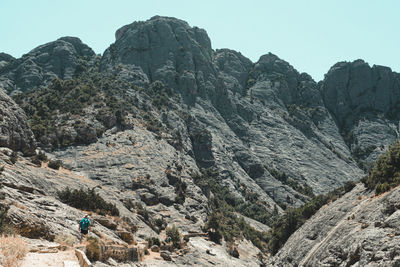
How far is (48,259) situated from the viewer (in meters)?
14.4

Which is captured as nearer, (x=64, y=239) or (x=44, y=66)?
(x=64, y=239)

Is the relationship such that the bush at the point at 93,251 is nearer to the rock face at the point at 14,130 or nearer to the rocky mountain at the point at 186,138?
the rocky mountain at the point at 186,138

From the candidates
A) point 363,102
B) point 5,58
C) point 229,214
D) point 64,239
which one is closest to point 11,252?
point 64,239

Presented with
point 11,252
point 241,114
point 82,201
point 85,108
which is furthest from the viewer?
point 241,114

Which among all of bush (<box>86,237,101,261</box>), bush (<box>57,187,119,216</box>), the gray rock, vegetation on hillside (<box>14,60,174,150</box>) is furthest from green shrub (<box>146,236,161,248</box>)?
vegetation on hillside (<box>14,60,174,150</box>)

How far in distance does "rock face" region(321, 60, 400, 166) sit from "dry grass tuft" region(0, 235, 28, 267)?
141338 millimetres

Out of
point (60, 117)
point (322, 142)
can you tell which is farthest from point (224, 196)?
A: point (322, 142)

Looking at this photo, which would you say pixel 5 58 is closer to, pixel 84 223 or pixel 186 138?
pixel 186 138

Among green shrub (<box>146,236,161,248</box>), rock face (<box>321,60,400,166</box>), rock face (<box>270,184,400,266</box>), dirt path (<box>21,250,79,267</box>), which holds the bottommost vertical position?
green shrub (<box>146,236,161,248</box>)

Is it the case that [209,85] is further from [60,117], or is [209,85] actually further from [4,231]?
[4,231]

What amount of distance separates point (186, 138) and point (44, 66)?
66251 mm

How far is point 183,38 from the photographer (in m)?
141

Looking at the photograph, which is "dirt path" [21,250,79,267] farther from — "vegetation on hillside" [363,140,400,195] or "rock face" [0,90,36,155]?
"rock face" [0,90,36,155]

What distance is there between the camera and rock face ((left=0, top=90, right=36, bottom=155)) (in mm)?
42750
